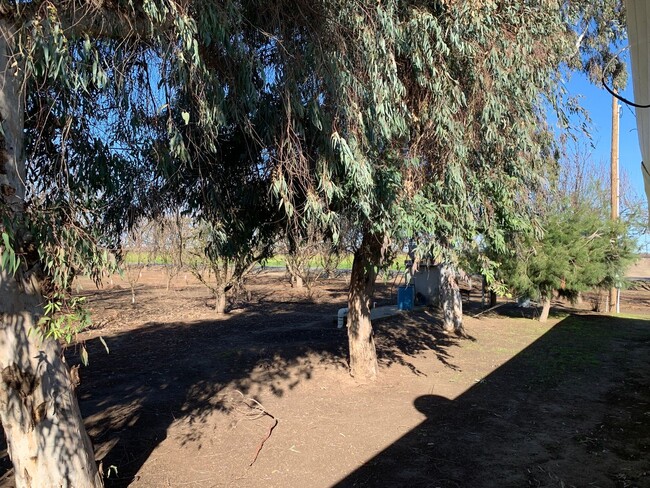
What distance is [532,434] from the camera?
649cm

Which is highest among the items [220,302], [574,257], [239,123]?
[239,123]

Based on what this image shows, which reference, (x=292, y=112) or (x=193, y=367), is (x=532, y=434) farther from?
(x=193, y=367)

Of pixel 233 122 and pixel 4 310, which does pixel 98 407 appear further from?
pixel 233 122

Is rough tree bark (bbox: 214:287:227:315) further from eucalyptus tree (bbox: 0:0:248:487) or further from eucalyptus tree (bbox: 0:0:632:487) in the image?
eucalyptus tree (bbox: 0:0:248:487)

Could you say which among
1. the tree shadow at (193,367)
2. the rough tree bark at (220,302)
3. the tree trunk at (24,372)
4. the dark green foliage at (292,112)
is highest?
the dark green foliage at (292,112)

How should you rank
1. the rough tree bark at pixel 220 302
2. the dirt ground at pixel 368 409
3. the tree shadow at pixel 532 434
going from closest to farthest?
the tree shadow at pixel 532 434, the dirt ground at pixel 368 409, the rough tree bark at pixel 220 302

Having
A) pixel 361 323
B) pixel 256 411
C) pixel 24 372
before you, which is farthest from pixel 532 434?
pixel 24 372

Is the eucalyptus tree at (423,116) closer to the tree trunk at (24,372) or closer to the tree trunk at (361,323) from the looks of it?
the tree trunk at (361,323)

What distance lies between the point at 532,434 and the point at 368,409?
7.78 ft

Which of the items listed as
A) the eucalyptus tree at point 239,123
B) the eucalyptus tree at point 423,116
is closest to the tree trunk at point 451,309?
the eucalyptus tree at point 423,116

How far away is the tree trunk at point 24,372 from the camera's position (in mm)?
3727

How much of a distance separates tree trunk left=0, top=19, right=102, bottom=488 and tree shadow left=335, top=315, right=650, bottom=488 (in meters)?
2.80

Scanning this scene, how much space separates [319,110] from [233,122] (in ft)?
4.14

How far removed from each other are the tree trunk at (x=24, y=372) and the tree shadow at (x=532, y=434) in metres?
2.80
